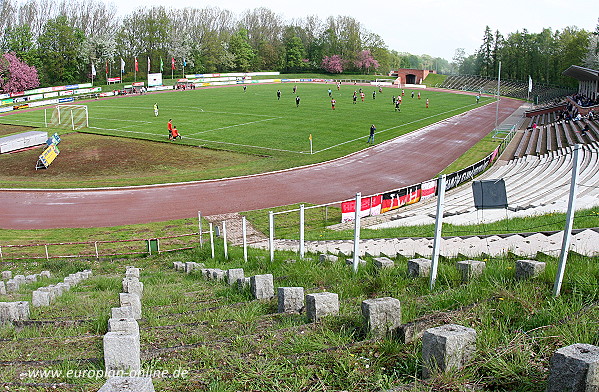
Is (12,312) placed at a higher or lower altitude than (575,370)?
lower

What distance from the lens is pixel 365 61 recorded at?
140 m

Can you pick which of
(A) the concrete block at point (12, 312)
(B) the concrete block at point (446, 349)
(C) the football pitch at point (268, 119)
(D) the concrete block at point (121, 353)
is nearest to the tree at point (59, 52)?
(C) the football pitch at point (268, 119)

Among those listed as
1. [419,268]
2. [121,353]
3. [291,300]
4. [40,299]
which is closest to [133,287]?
[40,299]

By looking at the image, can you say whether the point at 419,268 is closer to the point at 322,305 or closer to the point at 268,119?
the point at 322,305

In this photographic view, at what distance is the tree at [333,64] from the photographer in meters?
137

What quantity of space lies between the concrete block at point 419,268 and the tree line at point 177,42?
104 m

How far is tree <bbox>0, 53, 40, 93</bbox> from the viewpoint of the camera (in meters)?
84.5

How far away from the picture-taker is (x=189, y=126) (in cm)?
5016

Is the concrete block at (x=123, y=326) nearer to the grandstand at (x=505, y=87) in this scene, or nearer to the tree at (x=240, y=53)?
the grandstand at (x=505, y=87)

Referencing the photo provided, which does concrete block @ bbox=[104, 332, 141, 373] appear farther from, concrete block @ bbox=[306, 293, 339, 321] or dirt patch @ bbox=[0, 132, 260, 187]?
dirt patch @ bbox=[0, 132, 260, 187]

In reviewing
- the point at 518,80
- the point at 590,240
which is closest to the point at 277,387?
the point at 590,240

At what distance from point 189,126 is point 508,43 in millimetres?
102565

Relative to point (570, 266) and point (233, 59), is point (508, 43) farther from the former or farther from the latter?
point (570, 266)

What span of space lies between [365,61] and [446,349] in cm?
14205
